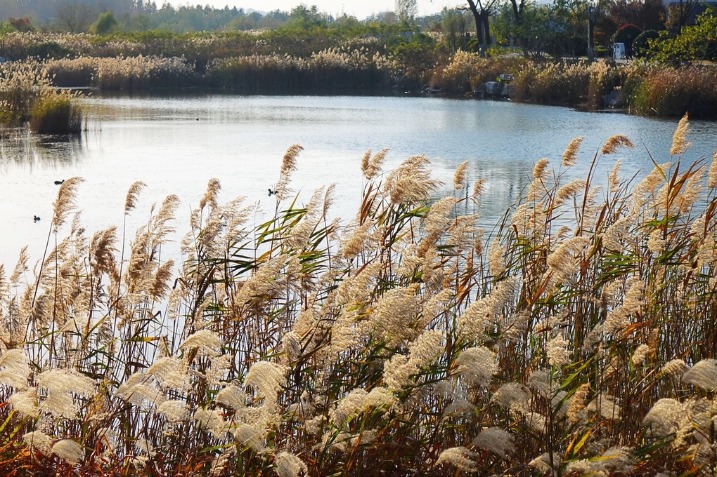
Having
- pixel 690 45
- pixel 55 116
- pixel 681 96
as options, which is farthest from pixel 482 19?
pixel 55 116

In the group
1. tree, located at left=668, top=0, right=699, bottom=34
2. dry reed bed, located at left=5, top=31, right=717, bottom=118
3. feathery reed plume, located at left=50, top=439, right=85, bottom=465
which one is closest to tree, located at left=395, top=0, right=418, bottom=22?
dry reed bed, located at left=5, top=31, right=717, bottom=118

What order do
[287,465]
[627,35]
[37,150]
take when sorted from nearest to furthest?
[287,465] → [37,150] → [627,35]

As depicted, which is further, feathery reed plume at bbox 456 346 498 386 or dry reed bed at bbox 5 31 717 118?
dry reed bed at bbox 5 31 717 118

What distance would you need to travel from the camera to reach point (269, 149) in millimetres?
14711

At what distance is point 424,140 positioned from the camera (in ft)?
52.2

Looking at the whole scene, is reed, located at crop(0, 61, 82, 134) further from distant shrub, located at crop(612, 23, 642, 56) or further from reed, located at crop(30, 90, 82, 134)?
distant shrub, located at crop(612, 23, 642, 56)

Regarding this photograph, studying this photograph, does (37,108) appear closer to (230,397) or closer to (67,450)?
(67,450)

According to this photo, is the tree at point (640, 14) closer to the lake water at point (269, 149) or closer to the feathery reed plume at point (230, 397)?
the lake water at point (269, 149)

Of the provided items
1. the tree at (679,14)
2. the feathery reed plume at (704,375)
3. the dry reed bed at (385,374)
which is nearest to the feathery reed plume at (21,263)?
the dry reed bed at (385,374)

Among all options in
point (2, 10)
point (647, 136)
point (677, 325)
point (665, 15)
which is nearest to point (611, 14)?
point (665, 15)

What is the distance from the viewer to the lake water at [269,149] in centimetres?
1007

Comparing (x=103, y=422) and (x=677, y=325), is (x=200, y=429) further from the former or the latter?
(x=677, y=325)

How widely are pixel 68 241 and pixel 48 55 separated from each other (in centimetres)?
2969

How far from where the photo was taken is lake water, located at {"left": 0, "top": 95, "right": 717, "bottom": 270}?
33.0 ft
